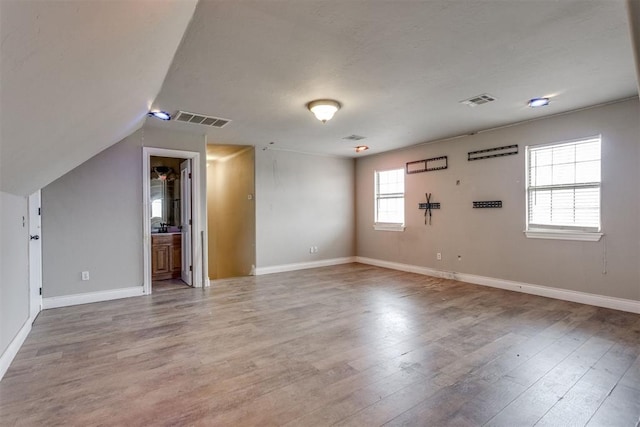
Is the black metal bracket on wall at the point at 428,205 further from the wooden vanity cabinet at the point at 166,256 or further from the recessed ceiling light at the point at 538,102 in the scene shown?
the wooden vanity cabinet at the point at 166,256

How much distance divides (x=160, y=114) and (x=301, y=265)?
12.9 feet

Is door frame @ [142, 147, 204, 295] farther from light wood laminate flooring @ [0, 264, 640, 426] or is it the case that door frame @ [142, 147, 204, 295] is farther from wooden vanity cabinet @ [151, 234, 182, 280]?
wooden vanity cabinet @ [151, 234, 182, 280]

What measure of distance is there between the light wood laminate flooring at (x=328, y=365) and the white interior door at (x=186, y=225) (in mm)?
1107

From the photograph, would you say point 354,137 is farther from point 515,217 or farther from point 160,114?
point 160,114

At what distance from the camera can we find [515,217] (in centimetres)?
470

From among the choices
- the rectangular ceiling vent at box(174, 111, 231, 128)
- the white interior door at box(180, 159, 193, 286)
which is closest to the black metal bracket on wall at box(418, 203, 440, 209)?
the rectangular ceiling vent at box(174, 111, 231, 128)

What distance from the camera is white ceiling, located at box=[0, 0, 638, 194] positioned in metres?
1.32

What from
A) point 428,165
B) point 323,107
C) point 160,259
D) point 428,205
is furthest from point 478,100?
point 160,259

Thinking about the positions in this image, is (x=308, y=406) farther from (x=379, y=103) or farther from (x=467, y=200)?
(x=467, y=200)

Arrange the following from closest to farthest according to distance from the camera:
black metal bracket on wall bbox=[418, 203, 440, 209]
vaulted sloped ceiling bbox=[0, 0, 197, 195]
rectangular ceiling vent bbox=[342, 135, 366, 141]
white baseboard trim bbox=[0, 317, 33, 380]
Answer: vaulted sloped ceiling bbox=[0, 0, 197, 195] < white baseboard trim bbox=[0, 317, 33, 380] < rectangular ceiling vent bbox=[342, 135, 366, 141] < black metal bracket on wall bbox=[418, 203, 440, 209]

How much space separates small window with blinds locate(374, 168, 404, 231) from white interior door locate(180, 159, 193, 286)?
387 centimetres

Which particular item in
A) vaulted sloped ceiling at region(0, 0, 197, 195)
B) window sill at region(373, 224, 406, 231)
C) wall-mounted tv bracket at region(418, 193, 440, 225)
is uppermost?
vaulted sloped ceiling at region(0, 0, 197, 195)

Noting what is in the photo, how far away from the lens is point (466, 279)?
5312 mm

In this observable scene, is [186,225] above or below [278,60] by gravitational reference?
below
